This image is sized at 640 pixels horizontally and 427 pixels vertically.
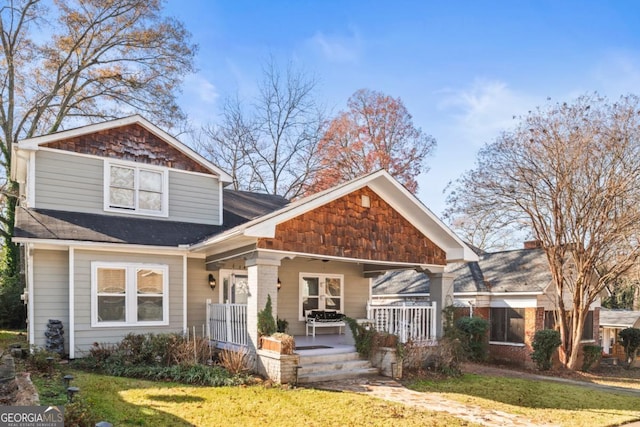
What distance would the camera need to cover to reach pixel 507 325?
1922 cm

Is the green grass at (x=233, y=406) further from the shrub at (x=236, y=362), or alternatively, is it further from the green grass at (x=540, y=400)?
the green grass at (x=540, y=400)

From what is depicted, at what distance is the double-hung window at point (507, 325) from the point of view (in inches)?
741

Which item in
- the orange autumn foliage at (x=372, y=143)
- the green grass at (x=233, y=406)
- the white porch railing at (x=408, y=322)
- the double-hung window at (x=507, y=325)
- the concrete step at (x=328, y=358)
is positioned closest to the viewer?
the green grass at (x=233, y=406)

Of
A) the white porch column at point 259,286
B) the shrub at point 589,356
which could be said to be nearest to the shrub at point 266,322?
the white porch column at point 259,286

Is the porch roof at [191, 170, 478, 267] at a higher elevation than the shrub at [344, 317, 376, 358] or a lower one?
higher

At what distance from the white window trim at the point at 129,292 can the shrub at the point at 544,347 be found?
12928mm

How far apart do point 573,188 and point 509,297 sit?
4904 millimetres

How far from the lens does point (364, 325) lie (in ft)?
37.8

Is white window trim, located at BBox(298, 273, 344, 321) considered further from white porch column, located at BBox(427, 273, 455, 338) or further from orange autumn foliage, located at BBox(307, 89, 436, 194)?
orange autumn foliage, located at BBox(307, 89, 436, 194)

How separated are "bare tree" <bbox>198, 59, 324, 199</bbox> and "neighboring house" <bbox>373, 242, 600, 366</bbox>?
11378mm

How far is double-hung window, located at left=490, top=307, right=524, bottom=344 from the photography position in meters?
18.8

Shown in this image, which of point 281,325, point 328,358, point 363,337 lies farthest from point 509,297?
point 328,358

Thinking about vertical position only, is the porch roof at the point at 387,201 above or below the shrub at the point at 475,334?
above

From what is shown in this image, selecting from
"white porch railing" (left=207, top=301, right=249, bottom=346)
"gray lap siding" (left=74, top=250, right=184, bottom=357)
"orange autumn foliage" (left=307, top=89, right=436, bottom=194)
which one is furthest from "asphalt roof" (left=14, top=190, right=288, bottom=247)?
"orange autumn foliage" (left=307, top=89, right=436, bottom=194)
